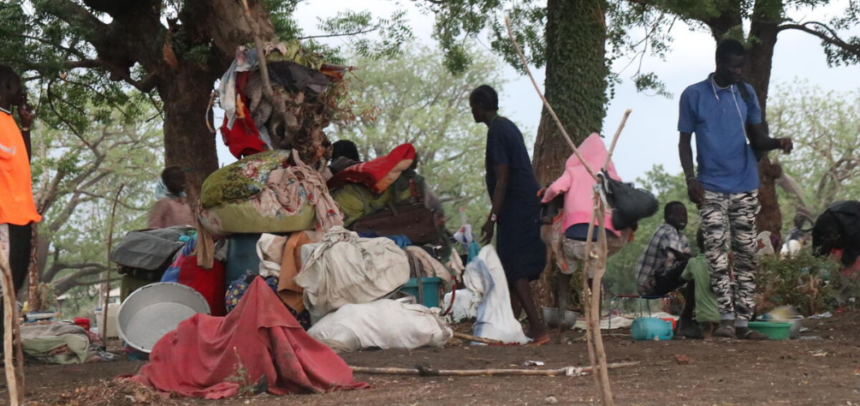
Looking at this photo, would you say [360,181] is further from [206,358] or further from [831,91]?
[831,91]


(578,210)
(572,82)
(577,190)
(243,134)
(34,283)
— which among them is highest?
(572,82)

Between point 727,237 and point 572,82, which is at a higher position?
point 572,82

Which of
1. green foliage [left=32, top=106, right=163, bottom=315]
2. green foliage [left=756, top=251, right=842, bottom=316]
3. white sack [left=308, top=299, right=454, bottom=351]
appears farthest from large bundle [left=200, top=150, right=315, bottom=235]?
green foliage [left=32, top=106, right=163, bottom=315]

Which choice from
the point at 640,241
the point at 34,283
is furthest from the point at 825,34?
the point at 640,241

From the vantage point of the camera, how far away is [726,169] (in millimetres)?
7461

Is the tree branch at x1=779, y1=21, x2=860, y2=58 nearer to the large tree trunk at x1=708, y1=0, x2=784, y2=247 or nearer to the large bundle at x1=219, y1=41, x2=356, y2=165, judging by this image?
the large tree trunk at x1=708, y1=0, x2=784, y2=247

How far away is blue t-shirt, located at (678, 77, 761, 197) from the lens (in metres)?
7.46

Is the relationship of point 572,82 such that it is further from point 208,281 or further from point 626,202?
point 208,281

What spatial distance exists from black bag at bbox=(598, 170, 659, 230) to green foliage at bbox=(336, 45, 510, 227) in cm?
2937

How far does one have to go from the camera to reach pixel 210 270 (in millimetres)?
8094

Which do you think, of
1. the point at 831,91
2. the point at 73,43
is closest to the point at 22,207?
the point at 73,43

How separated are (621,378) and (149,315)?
3655 mm

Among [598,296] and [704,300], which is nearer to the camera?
[598,296]

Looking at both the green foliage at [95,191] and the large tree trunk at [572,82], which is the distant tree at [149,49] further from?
the green foliage at [95,191]
